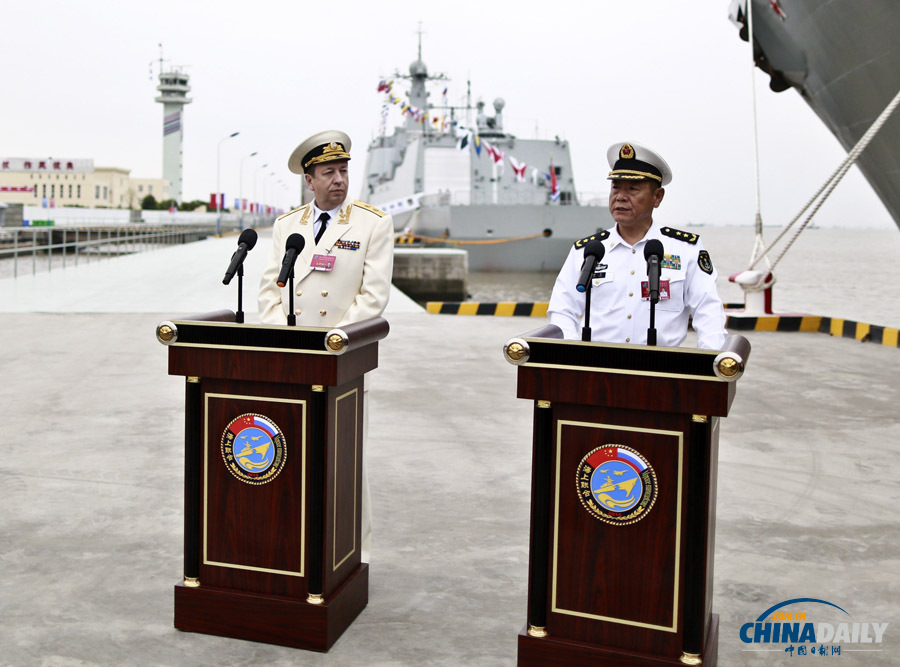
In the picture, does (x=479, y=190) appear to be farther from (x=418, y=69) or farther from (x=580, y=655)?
(x=580, y=655)

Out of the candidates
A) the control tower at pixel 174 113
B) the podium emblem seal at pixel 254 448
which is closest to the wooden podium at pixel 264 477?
the podium emblem seal at pixel 254 448

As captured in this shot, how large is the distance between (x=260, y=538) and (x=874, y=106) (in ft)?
25.7

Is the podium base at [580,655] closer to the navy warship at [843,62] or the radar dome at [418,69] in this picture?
the navy warship at [843,62]

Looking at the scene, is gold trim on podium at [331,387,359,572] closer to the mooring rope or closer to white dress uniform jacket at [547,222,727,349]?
white dress uniform jacket at [547,222,727,349]

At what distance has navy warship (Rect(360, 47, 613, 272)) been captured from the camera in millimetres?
29031

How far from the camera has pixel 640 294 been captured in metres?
2.62

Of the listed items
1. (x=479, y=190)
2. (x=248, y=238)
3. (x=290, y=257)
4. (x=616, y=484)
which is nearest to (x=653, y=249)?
(x=616, y=484)

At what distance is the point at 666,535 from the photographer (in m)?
2.18

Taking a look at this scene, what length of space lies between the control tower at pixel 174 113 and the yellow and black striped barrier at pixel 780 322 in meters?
77.5

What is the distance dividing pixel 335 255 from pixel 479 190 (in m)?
28.6

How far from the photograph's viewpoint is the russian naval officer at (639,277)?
258 cm

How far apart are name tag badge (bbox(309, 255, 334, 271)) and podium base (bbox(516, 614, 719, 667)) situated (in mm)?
1284

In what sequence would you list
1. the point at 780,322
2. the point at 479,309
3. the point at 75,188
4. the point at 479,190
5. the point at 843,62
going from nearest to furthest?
the point at 843,62 < the point at 780,322 < the point at 479,309 < the point at 479,190 < the point at 75,188

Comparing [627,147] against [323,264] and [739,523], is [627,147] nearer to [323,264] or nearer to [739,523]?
[323,264]
